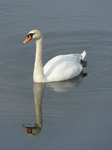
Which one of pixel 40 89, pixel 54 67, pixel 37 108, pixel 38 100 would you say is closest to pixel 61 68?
pixel 54 67

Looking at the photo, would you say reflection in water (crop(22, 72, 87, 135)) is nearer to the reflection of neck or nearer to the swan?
the reflection of neck

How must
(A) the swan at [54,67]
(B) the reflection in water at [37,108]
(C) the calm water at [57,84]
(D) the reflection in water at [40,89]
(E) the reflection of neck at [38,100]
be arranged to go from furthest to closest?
(A) the swan at [54,67] → (E) the reflection of neck at [38,100] → (D) the reflection in water at [40,89] → (B) the reflection in water at [37,108] → (C) the calm water at [57,84]

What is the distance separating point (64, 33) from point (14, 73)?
3072 millimetres

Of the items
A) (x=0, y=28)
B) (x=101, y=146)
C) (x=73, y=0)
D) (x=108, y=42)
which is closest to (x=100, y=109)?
(x=101, y=146)

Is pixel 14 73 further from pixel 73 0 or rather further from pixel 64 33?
pixel 73 0

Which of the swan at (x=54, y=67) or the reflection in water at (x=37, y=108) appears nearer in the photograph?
the reflection in water at (x=37, y=108)

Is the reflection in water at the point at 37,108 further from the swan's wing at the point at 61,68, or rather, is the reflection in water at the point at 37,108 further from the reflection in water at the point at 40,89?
the swan's wing at the point at 61,68

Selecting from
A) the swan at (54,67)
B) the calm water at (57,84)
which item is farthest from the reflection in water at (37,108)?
the swan at (54,67)

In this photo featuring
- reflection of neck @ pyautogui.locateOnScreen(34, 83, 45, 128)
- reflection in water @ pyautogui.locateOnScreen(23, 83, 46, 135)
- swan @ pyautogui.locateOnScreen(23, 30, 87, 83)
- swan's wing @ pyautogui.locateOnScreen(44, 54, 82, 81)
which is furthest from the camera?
swan's wing @ pyautogui.locateOnScreen(44, 54, 82, 81)

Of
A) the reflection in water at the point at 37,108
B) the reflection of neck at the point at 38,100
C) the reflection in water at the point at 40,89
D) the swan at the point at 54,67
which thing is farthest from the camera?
the swan at the point at 54,67

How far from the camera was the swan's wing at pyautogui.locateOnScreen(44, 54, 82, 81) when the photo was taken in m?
13.2

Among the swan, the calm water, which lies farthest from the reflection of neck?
the swan

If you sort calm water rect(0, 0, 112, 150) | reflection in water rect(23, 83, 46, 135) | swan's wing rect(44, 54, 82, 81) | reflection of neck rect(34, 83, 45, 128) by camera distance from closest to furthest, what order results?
calm water rect(0, 0, 112, 150), reflection in water rect(23, 83, 46, 135), reflection of neck rect(34, 83, 45, 128), swan's wing rect(44, 54, 82, 81)

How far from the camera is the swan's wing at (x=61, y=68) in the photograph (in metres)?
13.2
